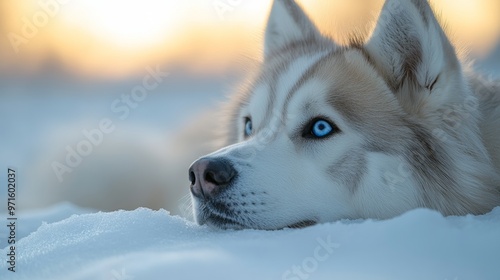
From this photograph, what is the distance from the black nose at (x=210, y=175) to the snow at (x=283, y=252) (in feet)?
0.69

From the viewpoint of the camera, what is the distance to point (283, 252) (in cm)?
151

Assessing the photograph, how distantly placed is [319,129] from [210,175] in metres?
0.48

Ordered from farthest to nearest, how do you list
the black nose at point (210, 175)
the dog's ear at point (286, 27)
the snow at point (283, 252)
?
the dog's ear at point (286, 27), the black nose at point (210, 175), the snow at point (283, 252)

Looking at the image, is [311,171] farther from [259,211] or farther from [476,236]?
[476,236]

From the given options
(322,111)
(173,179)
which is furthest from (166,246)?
(173,179)

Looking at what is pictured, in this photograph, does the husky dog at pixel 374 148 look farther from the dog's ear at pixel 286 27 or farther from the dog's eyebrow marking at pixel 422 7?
the dog's ear at pixel 286 27

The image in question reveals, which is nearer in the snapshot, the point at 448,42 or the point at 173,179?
the point at 448,42

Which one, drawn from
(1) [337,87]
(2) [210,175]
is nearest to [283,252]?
(2) [210,175]

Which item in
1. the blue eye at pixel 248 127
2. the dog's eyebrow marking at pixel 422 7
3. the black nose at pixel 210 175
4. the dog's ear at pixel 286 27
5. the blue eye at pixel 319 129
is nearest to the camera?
the black nose at pixel 210 175

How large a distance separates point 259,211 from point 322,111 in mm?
477

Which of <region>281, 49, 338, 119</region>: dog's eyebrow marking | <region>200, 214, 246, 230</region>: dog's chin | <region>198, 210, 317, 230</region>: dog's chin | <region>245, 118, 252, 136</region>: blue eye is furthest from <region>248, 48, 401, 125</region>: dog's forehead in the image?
<region>200, 214, 246, 230</region>: dog's chin

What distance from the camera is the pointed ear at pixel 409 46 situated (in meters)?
2.14

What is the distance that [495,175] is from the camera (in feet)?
7.23

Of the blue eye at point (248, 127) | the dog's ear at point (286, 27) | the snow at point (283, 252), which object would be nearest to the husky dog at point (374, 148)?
the snow at point (283, 252)
